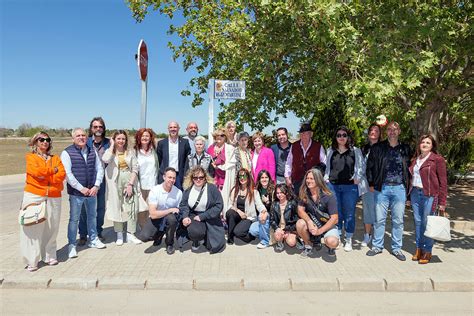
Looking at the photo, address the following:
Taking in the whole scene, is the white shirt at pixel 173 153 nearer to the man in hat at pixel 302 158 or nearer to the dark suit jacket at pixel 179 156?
the dark suit jacket at pixel 179 156

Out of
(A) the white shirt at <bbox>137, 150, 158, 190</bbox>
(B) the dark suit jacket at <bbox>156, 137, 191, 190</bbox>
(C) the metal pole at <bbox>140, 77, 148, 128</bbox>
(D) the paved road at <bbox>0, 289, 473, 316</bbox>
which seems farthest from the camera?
(B) the dark suit jacket at <bbox>156, 137, 191, 190</bbox>

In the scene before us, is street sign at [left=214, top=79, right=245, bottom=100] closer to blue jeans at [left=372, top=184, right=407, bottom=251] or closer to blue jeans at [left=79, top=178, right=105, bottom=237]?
blue jeans at [left=79, top=178, right=105, bottom=237]

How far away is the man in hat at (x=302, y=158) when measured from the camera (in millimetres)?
5895

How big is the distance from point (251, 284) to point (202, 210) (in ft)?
5.76

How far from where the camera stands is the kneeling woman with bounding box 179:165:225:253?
5.38 meters

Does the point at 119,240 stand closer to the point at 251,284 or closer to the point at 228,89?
the point at 251,284

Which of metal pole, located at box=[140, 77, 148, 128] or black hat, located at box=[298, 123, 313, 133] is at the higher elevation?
metal pole, located at box=[140, 77, 148, 128]

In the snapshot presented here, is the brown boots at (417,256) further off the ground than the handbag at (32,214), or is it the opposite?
the handbag at (32,214)

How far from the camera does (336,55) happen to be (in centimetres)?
652

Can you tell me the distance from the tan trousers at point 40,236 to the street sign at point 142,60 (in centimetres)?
254

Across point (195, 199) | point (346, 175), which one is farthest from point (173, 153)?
point (346, 175)

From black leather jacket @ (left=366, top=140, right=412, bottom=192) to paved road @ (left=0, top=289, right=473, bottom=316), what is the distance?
1.74 metres

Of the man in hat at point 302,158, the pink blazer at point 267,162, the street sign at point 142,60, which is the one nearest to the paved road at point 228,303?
the man in hat at point 302,158

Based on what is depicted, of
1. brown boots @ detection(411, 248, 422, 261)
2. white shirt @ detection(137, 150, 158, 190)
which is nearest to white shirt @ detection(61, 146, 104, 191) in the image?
white shirt @ detection(137, 150, 158, 190)
